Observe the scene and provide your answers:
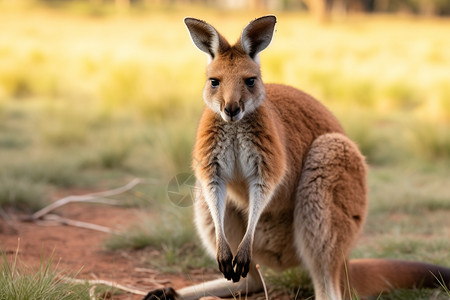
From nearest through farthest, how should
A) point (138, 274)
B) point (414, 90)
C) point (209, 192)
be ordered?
point (209, 192) < point (138, 274) < point (414, 90)

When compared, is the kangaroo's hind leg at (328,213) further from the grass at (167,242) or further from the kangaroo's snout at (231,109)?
the grass at (167,242)

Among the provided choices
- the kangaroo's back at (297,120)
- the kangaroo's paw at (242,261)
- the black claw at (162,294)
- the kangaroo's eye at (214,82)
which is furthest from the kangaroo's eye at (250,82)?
the black claw at (162,294)

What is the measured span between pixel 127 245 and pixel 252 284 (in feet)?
4.88

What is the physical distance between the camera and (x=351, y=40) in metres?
28.8

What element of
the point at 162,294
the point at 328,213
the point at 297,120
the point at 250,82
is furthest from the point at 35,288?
A: the point at 297,120

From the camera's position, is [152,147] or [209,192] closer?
[209,192]

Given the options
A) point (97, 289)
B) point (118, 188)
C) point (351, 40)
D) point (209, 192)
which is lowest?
point (351, 40)

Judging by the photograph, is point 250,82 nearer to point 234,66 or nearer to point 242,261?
point 234,66

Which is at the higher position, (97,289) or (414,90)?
(97,289)

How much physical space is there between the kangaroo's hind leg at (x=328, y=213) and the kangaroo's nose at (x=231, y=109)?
0.88 meters

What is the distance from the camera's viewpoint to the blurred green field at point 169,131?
6.21 metres

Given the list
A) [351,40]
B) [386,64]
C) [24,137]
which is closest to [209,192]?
[24,137]

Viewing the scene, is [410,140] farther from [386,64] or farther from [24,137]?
[386,64]

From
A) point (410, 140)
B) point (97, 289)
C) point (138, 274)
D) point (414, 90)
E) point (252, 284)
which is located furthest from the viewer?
point (414, 90)
